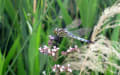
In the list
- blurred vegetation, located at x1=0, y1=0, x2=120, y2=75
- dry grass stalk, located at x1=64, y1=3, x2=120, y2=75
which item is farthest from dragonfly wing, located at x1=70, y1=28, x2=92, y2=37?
dry grass stalk, located at x1=64, y1=3, x2=120, y2=75

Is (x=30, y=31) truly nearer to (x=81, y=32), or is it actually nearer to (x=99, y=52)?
(x=81, y=32)

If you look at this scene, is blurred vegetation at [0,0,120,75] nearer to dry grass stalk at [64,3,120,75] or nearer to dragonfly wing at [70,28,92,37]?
dragonfly wing at [70,28,92,37]

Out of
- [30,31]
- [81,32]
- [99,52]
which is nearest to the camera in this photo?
[99,52]

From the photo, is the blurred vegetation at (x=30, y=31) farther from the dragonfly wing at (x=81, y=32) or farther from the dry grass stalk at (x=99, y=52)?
the dry grass stalk at (x=99, y=52)

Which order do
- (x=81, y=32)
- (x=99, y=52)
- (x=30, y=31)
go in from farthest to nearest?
(x=81, y=32)
(x=30, y=31)
(x=99, y=52)

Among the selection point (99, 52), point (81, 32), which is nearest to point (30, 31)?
point (81, 32)

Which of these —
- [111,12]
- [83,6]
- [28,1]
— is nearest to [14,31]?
[28,1]

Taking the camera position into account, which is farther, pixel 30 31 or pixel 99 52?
pixel 30 31

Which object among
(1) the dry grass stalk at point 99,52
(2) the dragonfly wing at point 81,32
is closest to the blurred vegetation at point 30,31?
(2) the dragonfly wing at point 81,32
